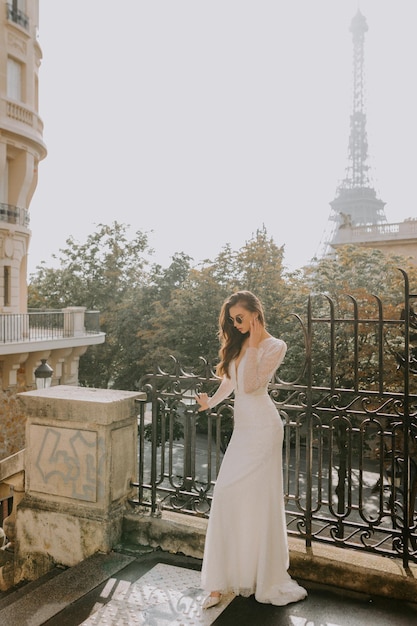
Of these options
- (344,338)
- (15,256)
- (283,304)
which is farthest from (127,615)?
(15,256)

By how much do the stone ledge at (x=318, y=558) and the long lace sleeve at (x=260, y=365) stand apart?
148 cm

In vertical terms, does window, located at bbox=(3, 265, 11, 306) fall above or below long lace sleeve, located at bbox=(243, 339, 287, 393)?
above

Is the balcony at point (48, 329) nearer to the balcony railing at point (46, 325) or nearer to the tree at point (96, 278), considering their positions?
the balcony railing at point (46, 325)

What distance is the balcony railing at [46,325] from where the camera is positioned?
17594 mm

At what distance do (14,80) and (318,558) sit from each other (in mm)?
20440

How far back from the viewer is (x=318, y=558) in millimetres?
3873

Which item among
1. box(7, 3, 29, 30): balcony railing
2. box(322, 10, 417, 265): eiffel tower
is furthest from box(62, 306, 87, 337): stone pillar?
box(322, 10, 417, 265): eiffel tower

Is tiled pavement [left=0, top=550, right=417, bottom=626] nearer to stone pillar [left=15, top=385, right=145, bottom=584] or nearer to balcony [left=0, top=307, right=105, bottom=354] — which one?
stone pillar [left=15, top=385, right=145, bottom=584]

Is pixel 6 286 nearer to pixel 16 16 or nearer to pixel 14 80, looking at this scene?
pixel 14 80

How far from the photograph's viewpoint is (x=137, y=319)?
24.5 m

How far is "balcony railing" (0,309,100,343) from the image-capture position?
57.7ft

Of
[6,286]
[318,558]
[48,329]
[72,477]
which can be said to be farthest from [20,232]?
[318,558]

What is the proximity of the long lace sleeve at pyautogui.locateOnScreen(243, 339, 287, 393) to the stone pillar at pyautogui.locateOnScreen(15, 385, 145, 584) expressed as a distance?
4.73ft

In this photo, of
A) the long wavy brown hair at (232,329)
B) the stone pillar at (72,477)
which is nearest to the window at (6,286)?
the stone pillar at (72,477)
